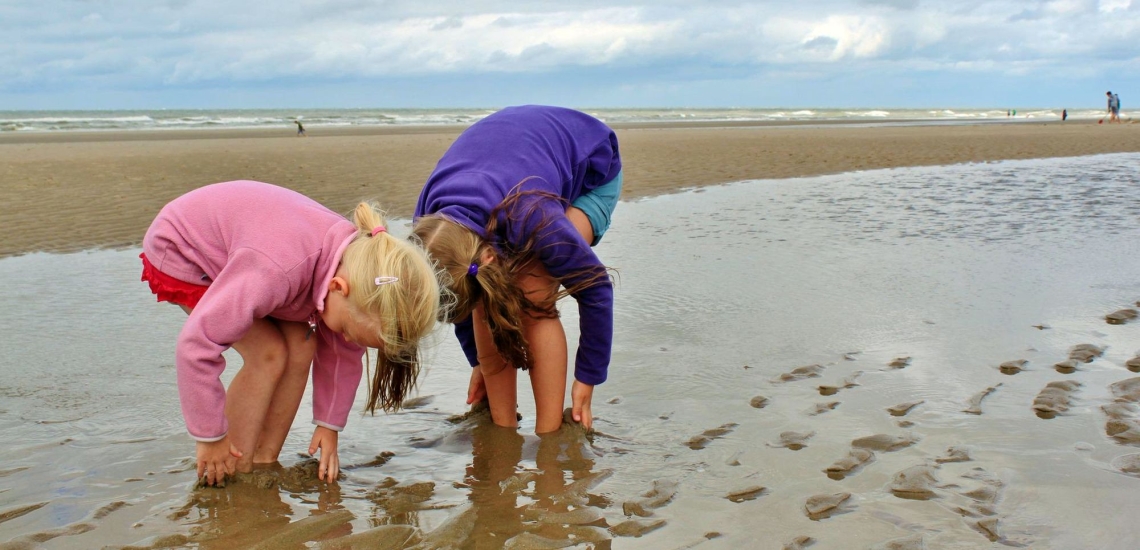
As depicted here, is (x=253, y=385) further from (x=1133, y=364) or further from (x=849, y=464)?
(x=1133, y=364)

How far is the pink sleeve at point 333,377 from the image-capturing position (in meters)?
2.54

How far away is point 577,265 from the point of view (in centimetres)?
264

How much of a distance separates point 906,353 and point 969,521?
58.5 inches

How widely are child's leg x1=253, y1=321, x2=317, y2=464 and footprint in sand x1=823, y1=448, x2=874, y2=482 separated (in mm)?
1469

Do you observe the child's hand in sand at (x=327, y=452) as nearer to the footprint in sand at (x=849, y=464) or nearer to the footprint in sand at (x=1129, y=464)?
the footprint in sand at (x=849, y=464)

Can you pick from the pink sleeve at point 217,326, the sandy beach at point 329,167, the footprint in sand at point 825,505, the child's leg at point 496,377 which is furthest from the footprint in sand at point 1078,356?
the sandy beach at point 329,167

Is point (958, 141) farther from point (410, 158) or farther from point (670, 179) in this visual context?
point (410, 158)

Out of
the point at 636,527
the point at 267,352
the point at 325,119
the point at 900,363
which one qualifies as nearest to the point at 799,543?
the point at 636,527

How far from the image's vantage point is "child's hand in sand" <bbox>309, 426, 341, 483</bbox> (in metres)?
2.49

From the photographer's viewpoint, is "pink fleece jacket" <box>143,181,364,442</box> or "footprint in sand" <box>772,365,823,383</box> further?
"footprint in sand" <box>772,365,823,383</box>

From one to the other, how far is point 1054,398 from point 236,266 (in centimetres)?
250

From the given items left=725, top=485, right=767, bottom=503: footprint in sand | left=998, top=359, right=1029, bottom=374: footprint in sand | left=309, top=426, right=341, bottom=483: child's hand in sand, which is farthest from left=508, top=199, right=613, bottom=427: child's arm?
left=998, top=359, right=1029, bottom=374: footprint in sand

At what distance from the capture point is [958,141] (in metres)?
18.3

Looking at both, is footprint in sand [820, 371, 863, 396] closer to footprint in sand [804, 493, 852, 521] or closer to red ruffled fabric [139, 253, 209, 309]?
footprint in sand [804, 493, 852, 521]
